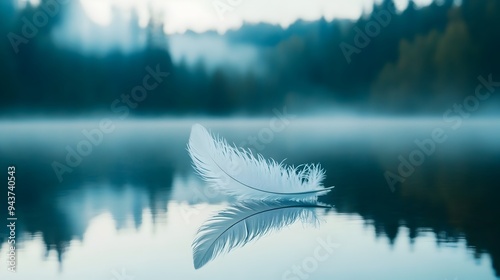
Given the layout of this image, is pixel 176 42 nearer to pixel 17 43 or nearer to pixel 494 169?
pixel 17 43

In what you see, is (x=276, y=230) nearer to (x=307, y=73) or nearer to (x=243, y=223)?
(x=243, y=223)

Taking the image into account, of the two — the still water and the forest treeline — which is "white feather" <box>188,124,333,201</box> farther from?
the forest treeline

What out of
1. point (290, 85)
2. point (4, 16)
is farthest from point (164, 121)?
point (4, 16)

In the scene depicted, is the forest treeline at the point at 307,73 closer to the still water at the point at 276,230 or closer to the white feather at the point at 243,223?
the still water at the point at 276,230

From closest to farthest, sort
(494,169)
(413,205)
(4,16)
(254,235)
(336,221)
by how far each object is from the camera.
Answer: (254,235) → (336,221) → (413,205) → (494,169) → (4,16)

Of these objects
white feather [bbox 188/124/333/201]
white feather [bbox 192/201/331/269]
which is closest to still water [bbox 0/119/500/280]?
white feather [bbox 192/201/331/269]

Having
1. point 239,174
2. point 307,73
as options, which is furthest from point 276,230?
point 307,73

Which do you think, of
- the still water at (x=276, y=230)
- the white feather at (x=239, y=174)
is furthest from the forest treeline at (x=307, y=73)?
the white feather at (x=239, y=174)
